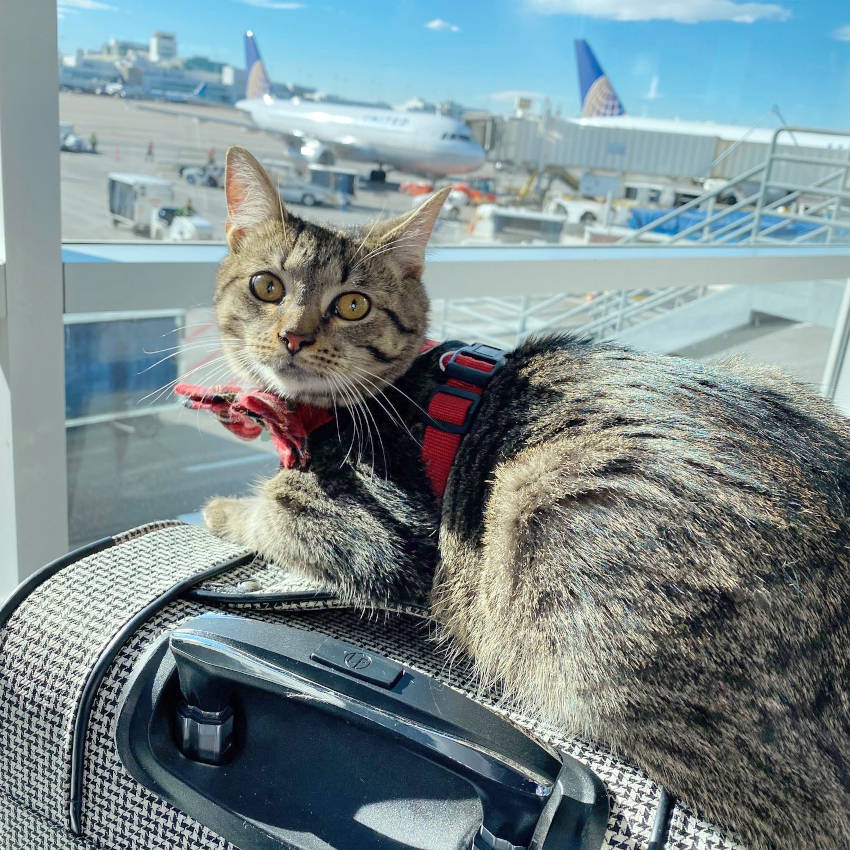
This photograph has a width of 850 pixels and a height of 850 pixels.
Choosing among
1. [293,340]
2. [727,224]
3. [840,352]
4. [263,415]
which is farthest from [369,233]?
[840,352]

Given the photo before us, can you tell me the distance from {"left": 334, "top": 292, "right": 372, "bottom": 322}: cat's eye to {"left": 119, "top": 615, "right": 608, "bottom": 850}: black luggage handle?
1.66 feet

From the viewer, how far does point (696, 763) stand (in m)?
0.59

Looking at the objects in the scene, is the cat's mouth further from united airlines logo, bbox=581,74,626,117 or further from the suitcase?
united airlines logo, bbox=581,74,626,117

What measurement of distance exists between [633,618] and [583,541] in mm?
80

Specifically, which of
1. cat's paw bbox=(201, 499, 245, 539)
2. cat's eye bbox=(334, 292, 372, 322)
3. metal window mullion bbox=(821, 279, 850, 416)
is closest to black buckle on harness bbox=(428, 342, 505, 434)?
cat's eye bbox=(334, 292, 372, 322)

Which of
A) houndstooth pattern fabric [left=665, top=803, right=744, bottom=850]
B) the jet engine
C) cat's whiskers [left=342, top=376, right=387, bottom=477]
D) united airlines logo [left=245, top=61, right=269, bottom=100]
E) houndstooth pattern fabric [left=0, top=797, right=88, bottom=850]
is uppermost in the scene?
united airlines logo [left=245, top=61, right=269, bottom=100]

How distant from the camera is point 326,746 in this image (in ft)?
1.66

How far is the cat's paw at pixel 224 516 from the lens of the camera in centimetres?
90

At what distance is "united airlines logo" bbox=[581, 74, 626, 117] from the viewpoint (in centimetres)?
175

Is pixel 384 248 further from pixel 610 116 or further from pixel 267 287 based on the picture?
pixel 610 116

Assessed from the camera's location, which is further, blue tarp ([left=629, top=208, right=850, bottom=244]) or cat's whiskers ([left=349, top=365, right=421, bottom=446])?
blue tarp ([left=629, top=208, right=850, bottom=244])

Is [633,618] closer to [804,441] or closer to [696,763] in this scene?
[696,763]

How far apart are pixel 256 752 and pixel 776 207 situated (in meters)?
2.37

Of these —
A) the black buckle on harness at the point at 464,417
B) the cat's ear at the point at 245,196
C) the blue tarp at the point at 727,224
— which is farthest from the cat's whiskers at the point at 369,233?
the blue tarp at the point at 727,224
